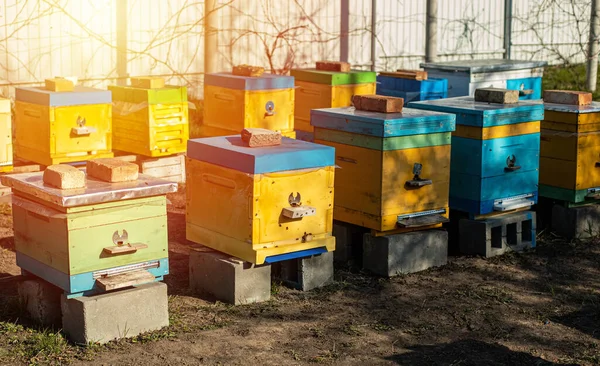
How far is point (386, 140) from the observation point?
19.4 ft

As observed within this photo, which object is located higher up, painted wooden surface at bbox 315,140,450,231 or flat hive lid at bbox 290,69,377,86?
flat hive lid at bbox 290,69,377,86

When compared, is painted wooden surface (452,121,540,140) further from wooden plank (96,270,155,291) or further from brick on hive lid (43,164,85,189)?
brick on hive lid (43,164,85,189)

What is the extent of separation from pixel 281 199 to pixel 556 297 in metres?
1.90

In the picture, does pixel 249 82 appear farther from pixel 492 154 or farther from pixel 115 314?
pixel 115 314

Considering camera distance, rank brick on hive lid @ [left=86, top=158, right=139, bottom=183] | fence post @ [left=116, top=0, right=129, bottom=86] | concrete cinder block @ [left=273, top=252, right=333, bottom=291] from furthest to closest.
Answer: fence post @ [left=116, top=0, right=129, bottom=86] < concrete cinder block @ [left=273, top=252, right=333, bottom=291] < brick on hive lid @ [left=86, top=158, right=139, bottom=183]

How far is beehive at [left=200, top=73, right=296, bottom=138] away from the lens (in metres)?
7.97

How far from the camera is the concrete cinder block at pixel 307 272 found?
5836mm

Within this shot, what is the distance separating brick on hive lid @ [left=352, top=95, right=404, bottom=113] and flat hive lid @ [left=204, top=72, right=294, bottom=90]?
1.73 m

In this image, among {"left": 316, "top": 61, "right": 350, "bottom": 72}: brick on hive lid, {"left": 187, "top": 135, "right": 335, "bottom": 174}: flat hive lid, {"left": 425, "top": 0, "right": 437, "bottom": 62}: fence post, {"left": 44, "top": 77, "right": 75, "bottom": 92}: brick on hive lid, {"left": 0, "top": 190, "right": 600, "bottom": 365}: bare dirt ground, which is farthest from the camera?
{"left": 425, "top": 0, "right": 437, "bottom": 62}: fence post

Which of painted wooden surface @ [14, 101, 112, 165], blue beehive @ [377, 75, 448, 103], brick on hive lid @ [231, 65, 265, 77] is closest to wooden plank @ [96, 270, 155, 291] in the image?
painted wooden surface @ [14, 101, 112, 165]

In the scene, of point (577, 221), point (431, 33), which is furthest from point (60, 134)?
point (431, 33)

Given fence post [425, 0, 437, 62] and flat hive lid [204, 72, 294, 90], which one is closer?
flat hive lid [204, 72, 294, 90]

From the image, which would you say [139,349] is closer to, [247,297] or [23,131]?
[247,297]

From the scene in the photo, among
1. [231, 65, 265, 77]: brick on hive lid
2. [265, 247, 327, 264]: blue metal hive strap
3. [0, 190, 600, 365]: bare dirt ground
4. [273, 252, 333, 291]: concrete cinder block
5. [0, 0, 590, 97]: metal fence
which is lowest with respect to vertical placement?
[0, 190, 600, 365]: bare dirt ground
